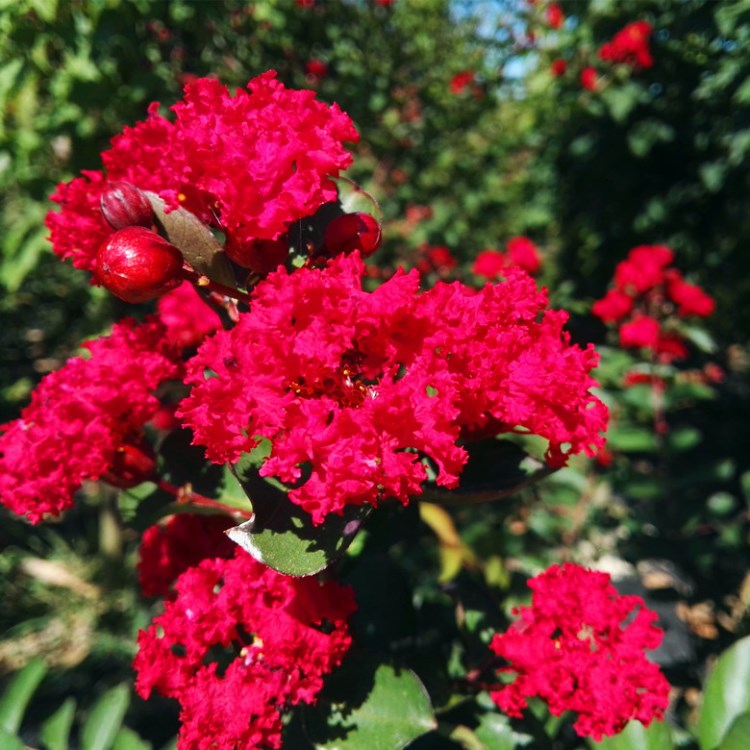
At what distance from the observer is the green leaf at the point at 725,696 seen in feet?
3.05

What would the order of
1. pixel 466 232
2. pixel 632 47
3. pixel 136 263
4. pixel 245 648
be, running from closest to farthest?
1. pixel 136 263
2. pixel 245 648
3. pixel 632 47
4. pixel 466 232

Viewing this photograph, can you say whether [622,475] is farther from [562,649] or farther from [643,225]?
[643,225]

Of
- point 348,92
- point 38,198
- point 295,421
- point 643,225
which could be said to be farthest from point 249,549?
point 643,225

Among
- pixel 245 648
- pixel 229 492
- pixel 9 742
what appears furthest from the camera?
pixel 9 742

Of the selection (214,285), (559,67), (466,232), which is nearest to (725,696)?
(214,285)

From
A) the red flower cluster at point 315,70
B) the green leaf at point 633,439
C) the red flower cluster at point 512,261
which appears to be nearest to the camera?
the green leaf at point 633,439

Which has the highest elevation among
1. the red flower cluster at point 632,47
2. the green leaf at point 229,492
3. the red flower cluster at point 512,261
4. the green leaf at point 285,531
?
the red flower cluster at point 632,47

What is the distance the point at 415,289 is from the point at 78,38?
53.1 inches

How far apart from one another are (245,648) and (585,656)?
1.42 ft

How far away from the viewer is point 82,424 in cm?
76

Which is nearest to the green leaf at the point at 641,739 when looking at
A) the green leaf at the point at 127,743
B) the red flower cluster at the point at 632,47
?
the green leaf at the point at 127,743

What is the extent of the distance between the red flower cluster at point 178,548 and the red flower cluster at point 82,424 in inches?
5.3

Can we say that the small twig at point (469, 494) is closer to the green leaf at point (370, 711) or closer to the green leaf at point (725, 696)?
the green leaf at point (370, 711)

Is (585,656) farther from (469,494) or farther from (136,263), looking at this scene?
(136,263)
